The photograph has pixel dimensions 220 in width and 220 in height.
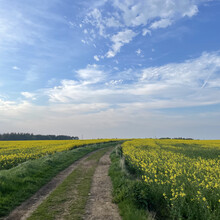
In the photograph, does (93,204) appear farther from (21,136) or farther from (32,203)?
(21,136)

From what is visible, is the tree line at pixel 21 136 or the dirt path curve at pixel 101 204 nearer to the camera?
the dirt path curve at pixel 101 204

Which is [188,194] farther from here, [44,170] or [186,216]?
[44,170]

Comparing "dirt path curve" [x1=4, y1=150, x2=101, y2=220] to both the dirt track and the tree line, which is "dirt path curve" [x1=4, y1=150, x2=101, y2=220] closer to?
the dirt track

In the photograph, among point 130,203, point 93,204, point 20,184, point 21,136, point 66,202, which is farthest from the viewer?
point 21,136

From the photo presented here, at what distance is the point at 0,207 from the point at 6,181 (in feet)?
8.93

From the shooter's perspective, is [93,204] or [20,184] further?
[20,184]

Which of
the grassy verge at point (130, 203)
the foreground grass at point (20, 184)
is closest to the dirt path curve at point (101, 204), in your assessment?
the grassy verge at point (130, 203)

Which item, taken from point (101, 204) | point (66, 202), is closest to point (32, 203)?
point (66, 202)

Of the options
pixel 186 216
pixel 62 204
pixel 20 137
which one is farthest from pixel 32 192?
pixel 20 137

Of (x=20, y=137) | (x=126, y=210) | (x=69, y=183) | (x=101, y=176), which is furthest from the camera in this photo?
(x=20, y=137)

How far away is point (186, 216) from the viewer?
6.67 m

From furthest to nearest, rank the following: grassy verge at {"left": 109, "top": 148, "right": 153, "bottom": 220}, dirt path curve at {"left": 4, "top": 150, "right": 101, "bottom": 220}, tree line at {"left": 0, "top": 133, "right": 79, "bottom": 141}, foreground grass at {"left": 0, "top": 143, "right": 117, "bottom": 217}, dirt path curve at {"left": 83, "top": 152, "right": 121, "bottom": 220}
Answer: tree line at {"left": 0, "top": 133, "right": 79, "bottom": 141} → foreground grass at {"left": 0, "top": 143, "right": 117, "bottom": 217} → dirt path curve at {"left": 4, "top": 150, "right": 101, "bottom": 220} → dirt path curve at {"left": 83, "top": 152, "right": 121, "bottom": 220} → grassy verge at {"left": 109, "top": 148, "right": 153, "bottom": 220}

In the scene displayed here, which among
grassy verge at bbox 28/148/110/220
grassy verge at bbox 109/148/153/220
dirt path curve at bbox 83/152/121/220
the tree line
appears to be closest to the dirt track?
dirt path curve at bbox 83/152/121/220

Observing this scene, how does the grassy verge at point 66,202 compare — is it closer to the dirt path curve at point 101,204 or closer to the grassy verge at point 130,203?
the dirt path curve at point 101,204
